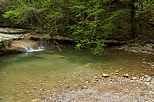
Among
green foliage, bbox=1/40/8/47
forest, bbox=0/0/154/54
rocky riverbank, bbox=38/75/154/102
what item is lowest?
rocky riverbank, bbox=38/75/154/102

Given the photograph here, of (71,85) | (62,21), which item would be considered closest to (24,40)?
(62,21)

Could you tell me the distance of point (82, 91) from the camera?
12.0ft

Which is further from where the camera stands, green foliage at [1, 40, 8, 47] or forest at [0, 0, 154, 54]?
forest at [0, 0, 154, 54]

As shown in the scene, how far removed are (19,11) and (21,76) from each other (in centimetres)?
784

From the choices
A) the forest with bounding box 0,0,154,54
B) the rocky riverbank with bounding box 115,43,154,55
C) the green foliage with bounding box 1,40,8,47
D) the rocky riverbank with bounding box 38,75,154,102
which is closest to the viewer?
the rocky riverbank with bounding box 38,75,154,102

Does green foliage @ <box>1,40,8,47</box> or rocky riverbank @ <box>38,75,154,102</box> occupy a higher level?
green foliage @ <box>1,40,8,47</box>

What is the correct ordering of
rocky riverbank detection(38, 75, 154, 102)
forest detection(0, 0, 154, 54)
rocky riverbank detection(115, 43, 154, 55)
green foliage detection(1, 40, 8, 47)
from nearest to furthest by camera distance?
1. rocky riverbank detection(38, 75, 154, 102)
2. green foliage detection(1, 40, 8, 47)
3. rocky riverbank detection(115, 43, 154, 55)
4. forest detection(0, 0, 154, 54)

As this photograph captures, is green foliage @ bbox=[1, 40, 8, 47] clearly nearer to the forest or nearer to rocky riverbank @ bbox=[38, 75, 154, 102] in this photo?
the forest

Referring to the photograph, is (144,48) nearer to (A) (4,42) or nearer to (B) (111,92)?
(B) (111,92)

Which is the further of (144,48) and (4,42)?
(144,48)

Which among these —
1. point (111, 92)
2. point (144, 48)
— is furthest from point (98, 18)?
point (111, 92)

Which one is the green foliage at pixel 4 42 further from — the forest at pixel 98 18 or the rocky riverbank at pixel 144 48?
the rocky riverbank at pixel 144 48

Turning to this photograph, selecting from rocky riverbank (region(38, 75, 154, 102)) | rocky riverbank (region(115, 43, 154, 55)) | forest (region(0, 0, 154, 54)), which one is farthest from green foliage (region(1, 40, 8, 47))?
rocky riverbank (region(115, 43, 154, 55))

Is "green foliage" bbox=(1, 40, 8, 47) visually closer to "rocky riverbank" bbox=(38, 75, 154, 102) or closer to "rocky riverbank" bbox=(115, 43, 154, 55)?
"rocky riverbank" bbox=(38, 75, 154, 102)
